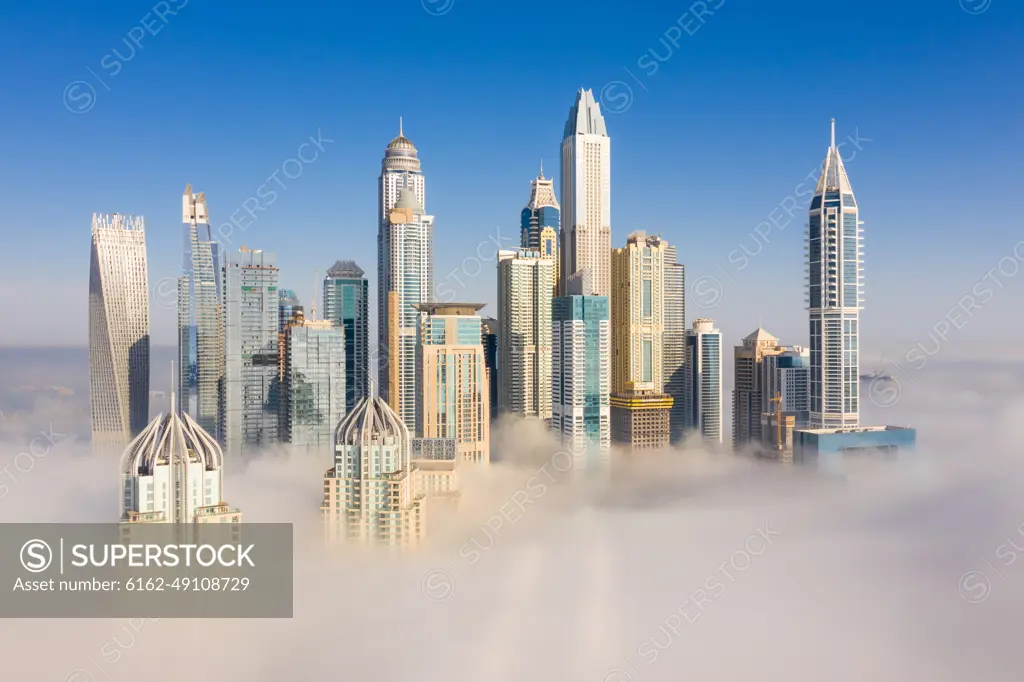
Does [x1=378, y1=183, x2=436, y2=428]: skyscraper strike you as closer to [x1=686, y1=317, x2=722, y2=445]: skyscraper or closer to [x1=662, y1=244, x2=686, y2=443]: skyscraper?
[x1=662, y1=244, x2=686, y2=443]: skyscraper

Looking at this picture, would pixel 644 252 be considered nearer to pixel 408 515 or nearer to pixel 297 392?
pixel 297 392

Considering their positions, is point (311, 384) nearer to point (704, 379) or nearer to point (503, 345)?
point (503, 345)

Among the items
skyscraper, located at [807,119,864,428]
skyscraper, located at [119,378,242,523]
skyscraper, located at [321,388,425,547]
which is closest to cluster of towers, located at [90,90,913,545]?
skyscraper, located at [807,119,864,428]

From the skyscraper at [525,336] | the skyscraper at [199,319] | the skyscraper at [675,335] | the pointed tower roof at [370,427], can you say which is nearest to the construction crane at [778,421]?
the skyscraper at [675,335]

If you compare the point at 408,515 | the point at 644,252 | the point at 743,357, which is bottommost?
the point at 408,515

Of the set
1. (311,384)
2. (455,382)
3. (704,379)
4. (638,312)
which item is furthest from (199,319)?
(704,379)

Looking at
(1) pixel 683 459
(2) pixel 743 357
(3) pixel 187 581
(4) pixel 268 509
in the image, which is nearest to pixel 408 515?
(4) pixel 268 509
